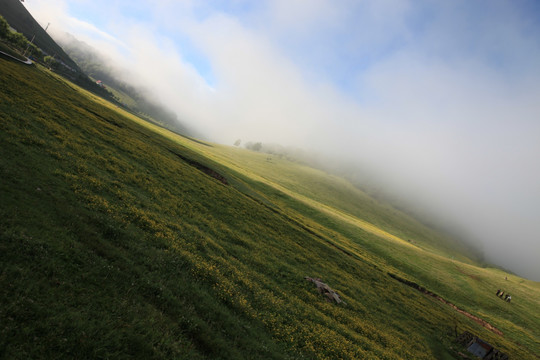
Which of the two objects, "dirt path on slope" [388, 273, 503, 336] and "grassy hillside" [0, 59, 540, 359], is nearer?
"grassy hillside" [0, 59, 540, 359]

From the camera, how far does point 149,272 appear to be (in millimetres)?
14297

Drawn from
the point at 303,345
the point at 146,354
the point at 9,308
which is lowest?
the point at 303,345

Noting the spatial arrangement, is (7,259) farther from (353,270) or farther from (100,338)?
(353,270)

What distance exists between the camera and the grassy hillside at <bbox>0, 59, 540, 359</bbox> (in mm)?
9148

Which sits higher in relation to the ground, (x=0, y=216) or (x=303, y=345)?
(x=0, y=216)

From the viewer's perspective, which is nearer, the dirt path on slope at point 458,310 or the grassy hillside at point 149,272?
the grassy hillside at point 149,272

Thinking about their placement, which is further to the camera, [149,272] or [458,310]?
[458,310]

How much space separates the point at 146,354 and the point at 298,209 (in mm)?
78375

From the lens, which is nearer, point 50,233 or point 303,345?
point 50,233

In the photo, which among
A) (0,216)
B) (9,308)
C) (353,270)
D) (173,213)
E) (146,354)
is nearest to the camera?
(9,308)

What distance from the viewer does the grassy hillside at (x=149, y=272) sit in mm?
9148

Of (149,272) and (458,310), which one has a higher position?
(149,272)

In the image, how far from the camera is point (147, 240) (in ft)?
58.0

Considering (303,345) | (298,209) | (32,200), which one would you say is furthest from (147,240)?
(298,209)
